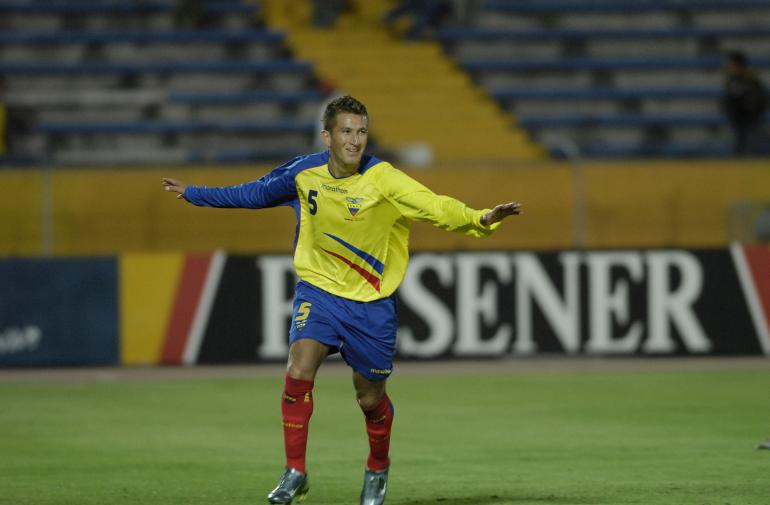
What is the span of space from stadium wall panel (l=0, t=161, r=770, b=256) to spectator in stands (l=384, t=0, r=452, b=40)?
7000 millimetres

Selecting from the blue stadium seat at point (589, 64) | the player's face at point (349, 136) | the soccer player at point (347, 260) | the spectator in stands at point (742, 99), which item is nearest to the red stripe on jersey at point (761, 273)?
the spectator in stands at point (742, 99)

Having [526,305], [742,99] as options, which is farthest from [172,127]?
[742,99]

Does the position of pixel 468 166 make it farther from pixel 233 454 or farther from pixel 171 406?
pixel 233 454

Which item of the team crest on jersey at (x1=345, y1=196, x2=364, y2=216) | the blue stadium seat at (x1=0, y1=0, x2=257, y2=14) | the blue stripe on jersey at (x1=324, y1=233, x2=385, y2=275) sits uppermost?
the blue stadium seat at (x1=0, y1=0, x2=257, y2=14)

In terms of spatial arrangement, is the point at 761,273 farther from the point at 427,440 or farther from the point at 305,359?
the point at 305,359

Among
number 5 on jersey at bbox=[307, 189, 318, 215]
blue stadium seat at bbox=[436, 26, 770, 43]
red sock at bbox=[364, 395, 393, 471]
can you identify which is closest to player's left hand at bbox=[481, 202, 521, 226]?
number 5 on jersey at bbox=[307, 189, 318, 215]

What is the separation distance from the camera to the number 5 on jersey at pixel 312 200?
Result: 7.68 metres

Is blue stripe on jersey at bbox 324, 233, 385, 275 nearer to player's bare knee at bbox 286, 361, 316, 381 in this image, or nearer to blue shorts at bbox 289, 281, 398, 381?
blue shorts at bbox 289, 281, 398, 381

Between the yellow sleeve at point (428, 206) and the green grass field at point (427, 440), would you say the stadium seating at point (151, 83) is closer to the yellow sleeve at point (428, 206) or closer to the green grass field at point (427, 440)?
the green grass field at point (427, 440)

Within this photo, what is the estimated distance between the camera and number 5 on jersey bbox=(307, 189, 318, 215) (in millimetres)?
7684

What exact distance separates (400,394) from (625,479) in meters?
5.96

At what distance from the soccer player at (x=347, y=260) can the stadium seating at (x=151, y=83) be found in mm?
13700

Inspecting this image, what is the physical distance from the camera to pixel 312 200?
7691mm

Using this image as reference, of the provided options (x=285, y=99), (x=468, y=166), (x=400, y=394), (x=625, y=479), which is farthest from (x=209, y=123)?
(x=625, y=479)
